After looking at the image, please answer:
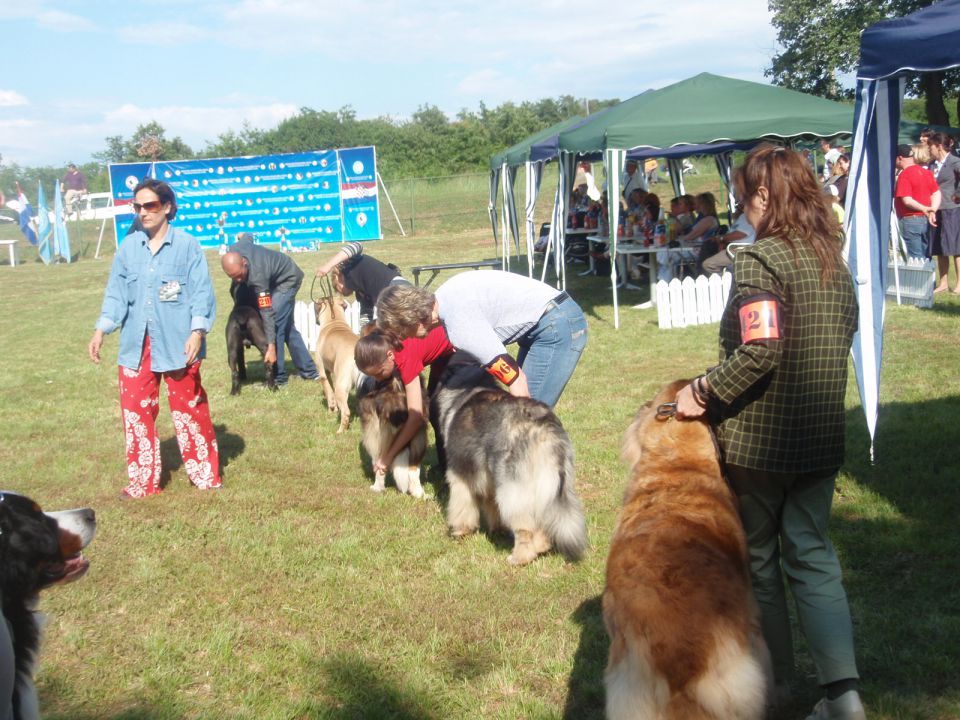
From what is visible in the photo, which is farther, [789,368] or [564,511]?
[564,511]

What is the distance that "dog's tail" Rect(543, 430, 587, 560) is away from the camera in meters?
4.40

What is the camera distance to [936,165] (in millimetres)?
11477

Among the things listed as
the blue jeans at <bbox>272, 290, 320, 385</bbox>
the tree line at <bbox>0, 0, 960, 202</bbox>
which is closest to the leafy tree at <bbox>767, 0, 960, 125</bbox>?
the tree line at <bbox>0, 0, 960, 202</bbox>

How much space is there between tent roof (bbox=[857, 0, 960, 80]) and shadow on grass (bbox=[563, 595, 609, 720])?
3122 millimetres

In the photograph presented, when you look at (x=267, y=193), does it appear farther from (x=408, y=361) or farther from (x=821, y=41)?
(x=408, y=361)

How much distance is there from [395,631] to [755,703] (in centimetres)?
214

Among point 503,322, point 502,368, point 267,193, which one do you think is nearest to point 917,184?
point 503,322

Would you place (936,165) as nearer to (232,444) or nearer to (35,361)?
(232,444)

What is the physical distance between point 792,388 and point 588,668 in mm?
1546

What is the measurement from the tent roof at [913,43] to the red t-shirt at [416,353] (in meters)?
2.77

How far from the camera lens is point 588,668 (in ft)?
11.7

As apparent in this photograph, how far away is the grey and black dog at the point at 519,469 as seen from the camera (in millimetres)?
4398

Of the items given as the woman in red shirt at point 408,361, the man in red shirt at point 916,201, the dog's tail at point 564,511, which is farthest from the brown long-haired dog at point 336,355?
the man in red shirt at point 916,201

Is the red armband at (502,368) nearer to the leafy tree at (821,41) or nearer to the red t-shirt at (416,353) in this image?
the red t-shirt at (416,353)
